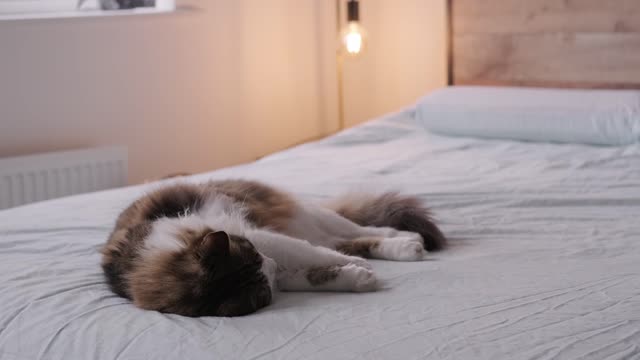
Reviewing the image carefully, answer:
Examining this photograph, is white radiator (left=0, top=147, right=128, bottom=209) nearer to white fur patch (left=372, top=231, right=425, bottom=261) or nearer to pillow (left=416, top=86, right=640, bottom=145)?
pillow (left=416, top=86, right=640, bottom=145)

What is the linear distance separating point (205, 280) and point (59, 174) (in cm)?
159

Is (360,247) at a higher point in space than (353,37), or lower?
lower

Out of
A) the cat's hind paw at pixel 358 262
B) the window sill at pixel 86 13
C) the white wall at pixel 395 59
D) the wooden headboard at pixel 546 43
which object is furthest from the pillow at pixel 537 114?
the cat's hind paw at pixel 358 262

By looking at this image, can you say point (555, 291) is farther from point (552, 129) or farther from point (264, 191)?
point (552, 129)

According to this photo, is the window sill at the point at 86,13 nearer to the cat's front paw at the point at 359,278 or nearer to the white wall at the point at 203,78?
the white wall at the point at 203,78

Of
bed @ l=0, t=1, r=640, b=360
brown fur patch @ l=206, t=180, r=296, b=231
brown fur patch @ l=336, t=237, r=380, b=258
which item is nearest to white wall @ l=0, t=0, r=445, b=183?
bed @ l=0, t=1, r=640, b=360

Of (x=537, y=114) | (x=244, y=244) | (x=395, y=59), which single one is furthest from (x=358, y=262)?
(x=395, y=59)

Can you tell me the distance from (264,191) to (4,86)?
1.21 m

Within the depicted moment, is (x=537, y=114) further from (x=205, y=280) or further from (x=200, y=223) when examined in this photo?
(x=205, y=280)

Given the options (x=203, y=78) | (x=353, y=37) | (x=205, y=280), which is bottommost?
(x=205, y=280)

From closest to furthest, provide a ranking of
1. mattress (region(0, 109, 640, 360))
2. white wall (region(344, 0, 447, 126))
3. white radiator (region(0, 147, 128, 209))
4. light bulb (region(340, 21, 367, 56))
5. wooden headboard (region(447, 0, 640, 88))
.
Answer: mattress (region(0, 109, 640, 360)) → white radiator (region(0, 147, 128, 209)) → wooden headboard (region(447, 0, 640, 88)) → light bulb (region(340, 21, 367, 56)) → white wall (region(344, 0, 447, 126))

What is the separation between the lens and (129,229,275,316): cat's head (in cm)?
143

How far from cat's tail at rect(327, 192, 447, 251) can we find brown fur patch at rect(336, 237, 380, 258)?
0.10m

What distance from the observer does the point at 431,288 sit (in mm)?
1581
